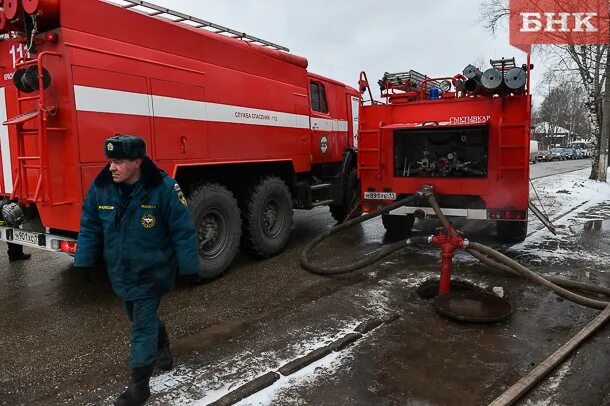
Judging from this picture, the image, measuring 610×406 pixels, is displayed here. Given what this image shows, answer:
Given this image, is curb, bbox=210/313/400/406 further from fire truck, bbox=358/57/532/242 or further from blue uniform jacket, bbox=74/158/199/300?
fire truck, bbox=358/57/532/242

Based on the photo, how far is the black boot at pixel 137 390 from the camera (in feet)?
9.83

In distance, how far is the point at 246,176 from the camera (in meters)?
6.62

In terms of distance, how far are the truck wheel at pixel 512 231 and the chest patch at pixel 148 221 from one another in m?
5.89

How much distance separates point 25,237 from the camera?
4.95m

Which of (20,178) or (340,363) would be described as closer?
(340,363)

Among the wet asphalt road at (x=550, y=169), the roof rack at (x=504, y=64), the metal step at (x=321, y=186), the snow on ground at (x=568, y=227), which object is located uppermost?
the roof rack at (x=504, y=64)

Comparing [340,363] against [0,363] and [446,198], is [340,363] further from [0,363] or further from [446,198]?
[446,198]

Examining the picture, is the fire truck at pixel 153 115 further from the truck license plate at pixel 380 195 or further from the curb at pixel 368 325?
the curb at pixel 368 325

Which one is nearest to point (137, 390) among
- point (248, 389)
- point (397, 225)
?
point (248, 389)

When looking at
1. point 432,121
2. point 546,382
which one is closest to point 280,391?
point 546,382

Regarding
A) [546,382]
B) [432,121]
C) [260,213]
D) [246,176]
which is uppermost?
[432,121]

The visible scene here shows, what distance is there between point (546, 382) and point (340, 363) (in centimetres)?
143

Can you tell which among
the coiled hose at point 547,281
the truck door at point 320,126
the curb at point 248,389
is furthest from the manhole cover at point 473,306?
the truck door at point 320,126

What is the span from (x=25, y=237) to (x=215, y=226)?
6.67 ft
